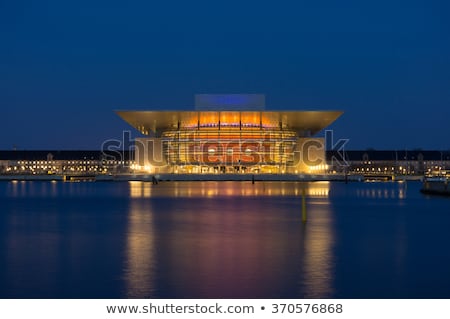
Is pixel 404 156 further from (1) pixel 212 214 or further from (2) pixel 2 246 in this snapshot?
(2) pixel 2 246

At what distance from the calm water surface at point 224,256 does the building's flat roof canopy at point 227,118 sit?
146 feet

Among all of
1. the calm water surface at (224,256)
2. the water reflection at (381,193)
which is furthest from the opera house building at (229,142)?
the calm water surface at (224,256)

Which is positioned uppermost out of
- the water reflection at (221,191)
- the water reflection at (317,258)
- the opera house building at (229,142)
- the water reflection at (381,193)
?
the opera house building at (229,142)

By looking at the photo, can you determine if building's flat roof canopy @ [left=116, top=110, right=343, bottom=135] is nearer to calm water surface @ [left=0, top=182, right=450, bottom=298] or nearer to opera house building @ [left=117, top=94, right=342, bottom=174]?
opera house building @ [left=117, top=94, right=342, bottom=174]

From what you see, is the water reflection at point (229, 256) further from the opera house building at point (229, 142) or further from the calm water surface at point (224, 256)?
the opera house building at point (229, 142)

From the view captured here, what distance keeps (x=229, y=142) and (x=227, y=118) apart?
9.40 feet

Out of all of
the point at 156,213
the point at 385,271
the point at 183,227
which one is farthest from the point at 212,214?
the point at 385,271

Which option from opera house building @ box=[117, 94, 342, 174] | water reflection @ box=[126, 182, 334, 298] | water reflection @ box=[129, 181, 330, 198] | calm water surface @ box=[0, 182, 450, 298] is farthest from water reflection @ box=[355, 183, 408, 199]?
opera house building @ box=[117, 94, 342, 174]

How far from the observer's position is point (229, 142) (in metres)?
70.7

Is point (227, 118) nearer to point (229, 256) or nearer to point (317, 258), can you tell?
point (229, 256)

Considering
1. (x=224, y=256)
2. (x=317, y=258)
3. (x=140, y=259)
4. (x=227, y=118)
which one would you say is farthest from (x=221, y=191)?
(x=227, y=118)

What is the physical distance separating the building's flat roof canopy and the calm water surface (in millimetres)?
44415

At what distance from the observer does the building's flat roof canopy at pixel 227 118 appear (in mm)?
65250
